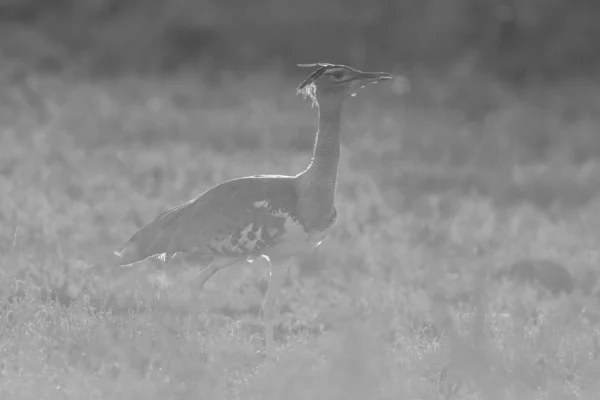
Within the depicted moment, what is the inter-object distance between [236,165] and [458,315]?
5549 mm

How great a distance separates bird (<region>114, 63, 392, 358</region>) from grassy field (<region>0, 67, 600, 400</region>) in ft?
1.09

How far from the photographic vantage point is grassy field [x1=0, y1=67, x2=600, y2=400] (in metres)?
4.98

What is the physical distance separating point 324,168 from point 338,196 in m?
4.47

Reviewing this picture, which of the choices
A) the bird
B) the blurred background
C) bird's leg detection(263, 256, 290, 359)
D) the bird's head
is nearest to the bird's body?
the bird

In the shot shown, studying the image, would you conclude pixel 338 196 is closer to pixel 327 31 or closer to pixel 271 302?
pixel 271 302

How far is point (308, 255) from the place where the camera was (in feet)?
25.1

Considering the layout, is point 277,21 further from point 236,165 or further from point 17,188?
point 17,188

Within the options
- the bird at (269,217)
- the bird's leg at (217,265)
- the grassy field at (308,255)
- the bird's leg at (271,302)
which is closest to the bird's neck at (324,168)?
the bird at (269,217)

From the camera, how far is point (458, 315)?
6.31 metres

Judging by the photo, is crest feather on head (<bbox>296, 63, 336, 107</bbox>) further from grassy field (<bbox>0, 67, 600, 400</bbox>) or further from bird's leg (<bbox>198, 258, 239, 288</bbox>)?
grassy field (<bbox>0, 67, 600, 400</bbox>)

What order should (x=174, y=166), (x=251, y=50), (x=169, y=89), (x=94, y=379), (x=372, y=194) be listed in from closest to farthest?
(x=94, y=379) < (x=372, y=194) < (x=174, y=166) < (x=169, y=89) < (x=251, y=50)

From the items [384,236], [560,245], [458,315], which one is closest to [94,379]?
[458,315]

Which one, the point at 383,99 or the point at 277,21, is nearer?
the point at 383,99

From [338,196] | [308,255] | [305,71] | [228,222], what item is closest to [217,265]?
[228,222]
